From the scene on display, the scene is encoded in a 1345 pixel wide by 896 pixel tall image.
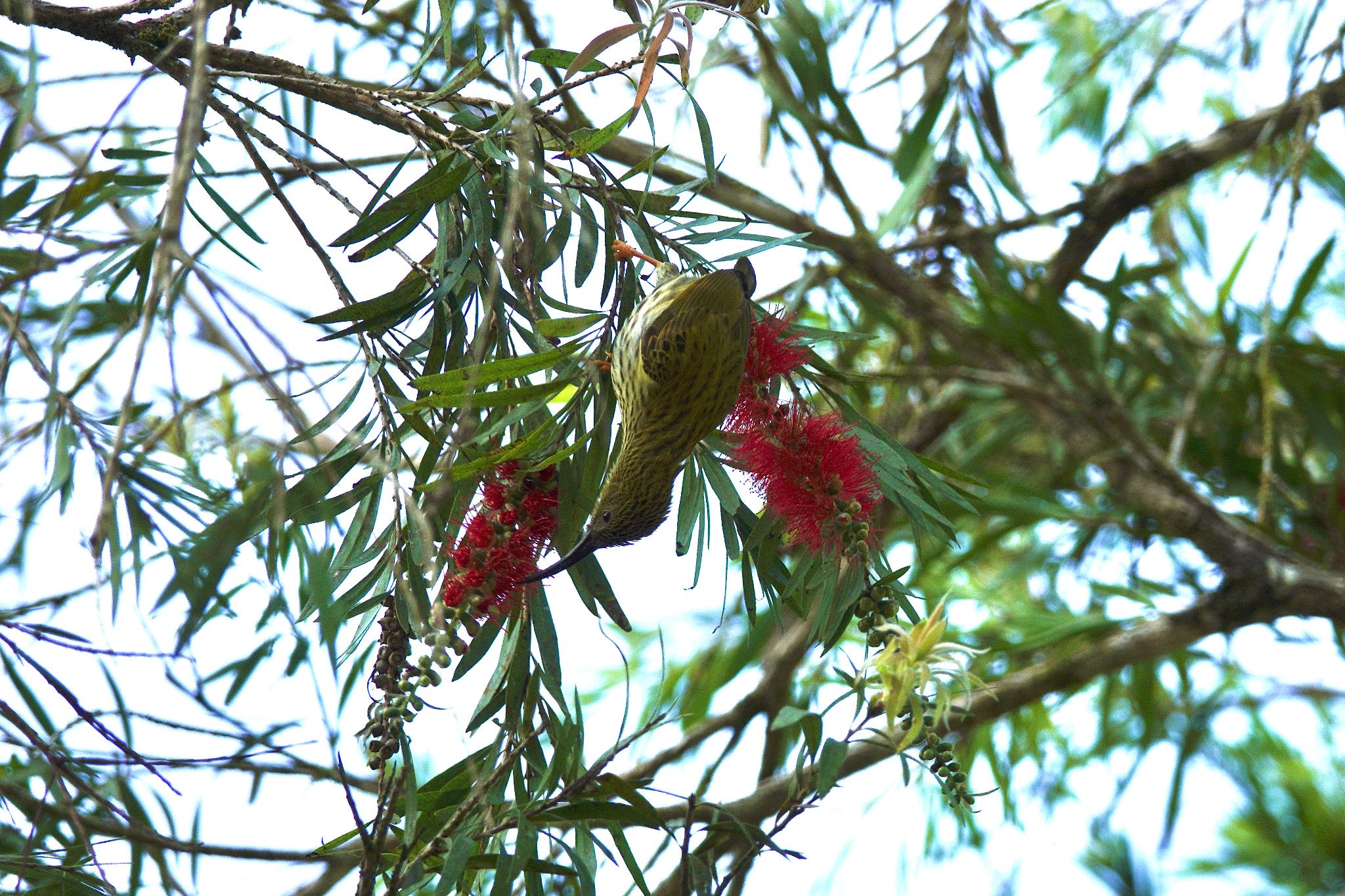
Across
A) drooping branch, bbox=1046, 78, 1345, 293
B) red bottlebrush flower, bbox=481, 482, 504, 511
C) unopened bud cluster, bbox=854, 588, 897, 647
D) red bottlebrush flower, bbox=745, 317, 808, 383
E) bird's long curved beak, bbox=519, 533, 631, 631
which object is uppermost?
drooping branch, bbox=1046, 78, 1345, 293

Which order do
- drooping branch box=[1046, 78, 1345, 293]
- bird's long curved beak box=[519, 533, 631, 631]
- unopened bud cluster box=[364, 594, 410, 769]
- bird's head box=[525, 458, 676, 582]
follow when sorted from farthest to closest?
drooping branch box=[1046, 78, 1345, 293] → bird's head box=[525, 458, 676, 582] → bird's long curved beak box=[519, 533, 631, 631] → unopened bud cluster box=[364, 594, 410, 769]

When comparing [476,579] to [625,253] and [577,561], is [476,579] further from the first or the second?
[625,253]

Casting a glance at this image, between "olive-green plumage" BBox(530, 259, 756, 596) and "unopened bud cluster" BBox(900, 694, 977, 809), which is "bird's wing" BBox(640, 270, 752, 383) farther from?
"unopened bud cluster" BBox(900, 694, 977, 809)

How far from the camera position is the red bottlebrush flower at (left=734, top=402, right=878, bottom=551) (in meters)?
1.06

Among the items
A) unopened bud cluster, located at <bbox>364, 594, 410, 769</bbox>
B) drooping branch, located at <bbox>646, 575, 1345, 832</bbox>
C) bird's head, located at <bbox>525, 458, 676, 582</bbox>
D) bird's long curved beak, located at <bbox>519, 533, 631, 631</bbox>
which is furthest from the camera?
drooping branch, located at <bbox>646, 575, 1345, 832</bbox>

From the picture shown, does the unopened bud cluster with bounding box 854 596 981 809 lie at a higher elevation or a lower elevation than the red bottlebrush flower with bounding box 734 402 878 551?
lower

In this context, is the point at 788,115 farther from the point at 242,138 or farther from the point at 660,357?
the point at 242,138

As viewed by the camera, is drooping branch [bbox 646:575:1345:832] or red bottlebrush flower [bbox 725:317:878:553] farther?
drooping branch [bbox 646:575:1345:832]

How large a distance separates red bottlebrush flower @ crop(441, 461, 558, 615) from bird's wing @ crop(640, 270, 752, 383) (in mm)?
159

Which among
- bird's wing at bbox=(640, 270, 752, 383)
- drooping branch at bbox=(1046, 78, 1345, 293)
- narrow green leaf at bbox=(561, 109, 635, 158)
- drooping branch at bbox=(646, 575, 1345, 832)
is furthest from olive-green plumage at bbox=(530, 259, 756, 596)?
drooping branch at bbox=(1046, 78, 1345, 293)

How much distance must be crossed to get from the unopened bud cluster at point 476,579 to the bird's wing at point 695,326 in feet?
0.53

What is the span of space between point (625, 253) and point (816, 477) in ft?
1.07

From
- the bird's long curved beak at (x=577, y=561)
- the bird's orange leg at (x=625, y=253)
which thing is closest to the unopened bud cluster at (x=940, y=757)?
the bird's long curved beak at (x=577, y=561)

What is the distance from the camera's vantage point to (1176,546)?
8.84ft
